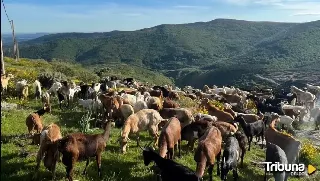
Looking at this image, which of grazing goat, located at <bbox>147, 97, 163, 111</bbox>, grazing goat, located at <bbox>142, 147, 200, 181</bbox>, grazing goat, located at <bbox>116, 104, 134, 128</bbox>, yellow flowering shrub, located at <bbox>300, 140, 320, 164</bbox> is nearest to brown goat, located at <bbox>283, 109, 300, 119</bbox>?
yellow flowering shrub, located at <bbox>300, 140, 320, 164</bbox>

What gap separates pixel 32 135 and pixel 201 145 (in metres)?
5.97

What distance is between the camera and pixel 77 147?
31.8 ft

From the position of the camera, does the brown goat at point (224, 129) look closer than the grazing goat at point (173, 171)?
No

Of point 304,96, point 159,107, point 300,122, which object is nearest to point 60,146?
point 159,107

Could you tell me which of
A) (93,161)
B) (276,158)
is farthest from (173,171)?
(276,158)

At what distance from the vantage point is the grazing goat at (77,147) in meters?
9.47

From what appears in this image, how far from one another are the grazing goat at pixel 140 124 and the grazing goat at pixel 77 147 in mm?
2433

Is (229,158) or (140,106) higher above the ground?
(140,106)

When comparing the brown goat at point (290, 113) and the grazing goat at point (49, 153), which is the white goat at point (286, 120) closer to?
the brown goat at point (290, 113)

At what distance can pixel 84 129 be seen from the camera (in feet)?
49.6

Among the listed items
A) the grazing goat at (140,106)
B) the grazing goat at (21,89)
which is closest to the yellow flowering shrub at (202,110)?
the grazing goat at (140,106)

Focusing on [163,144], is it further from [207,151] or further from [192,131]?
[192,131]

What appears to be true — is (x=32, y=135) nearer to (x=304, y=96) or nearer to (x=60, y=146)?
(x=60, y=146)

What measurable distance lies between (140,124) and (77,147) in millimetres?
4732
